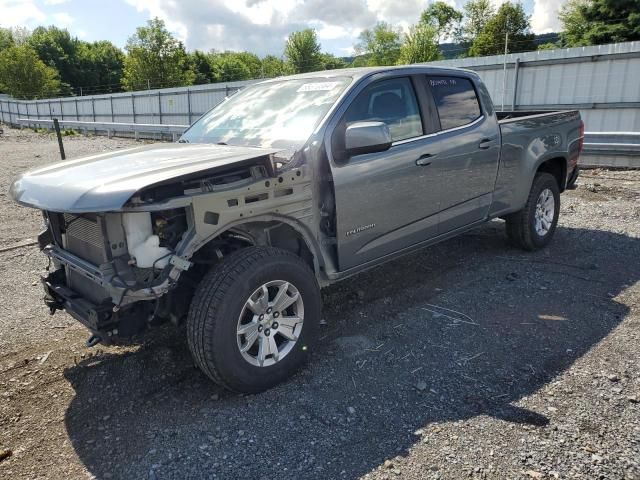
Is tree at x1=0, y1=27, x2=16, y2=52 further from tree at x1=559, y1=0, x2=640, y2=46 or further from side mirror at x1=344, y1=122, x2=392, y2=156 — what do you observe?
side mirror at x1=344, y1=122, x2=392, y2=156

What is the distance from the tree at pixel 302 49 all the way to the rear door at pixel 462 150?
68655 millimetres

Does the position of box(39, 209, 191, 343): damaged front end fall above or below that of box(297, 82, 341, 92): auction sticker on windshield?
below

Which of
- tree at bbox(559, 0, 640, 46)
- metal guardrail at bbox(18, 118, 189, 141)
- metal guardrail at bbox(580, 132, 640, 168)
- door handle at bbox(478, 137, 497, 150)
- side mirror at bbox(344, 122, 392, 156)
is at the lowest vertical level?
metal guardrail at bbox(18, 118, 189, 141)

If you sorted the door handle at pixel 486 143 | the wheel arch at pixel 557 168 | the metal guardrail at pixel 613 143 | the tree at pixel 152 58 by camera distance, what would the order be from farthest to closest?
the tree at pixel 152 58, the metal guardrail at pixel 613 143, the wheel arch at pixel 557 168, the door handle at pixel 486 143

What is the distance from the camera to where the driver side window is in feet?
13.0

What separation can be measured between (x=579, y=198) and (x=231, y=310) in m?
7.18

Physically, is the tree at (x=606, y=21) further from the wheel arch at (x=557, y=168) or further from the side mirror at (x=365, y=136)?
the side mirror at (x=365, y=136)

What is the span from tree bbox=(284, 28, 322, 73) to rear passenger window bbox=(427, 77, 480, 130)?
68586 millimetres

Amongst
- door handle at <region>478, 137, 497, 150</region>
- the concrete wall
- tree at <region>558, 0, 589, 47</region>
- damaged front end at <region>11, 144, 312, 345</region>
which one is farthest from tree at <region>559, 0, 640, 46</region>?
damaged front end at <region>11, 144, 312, 345</region>

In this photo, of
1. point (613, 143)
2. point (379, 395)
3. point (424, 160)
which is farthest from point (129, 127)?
point (379, 395)

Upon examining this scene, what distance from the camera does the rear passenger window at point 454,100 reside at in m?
4.60

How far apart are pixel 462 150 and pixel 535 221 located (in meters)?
1.71

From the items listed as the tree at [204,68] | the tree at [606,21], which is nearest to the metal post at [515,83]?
the tree at [606,21]

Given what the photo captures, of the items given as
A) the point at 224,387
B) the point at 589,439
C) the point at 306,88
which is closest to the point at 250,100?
the point at 306,88
